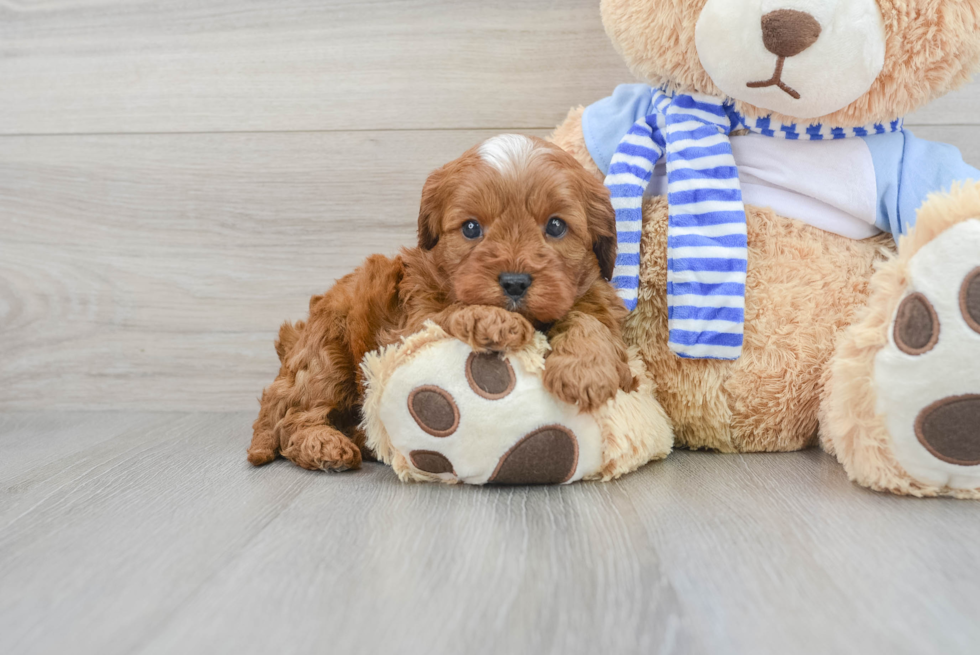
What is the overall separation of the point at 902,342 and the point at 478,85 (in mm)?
1072

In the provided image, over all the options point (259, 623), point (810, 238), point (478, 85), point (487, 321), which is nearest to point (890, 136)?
point (810, 238)

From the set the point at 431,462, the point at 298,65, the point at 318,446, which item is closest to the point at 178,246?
the point at 298,65

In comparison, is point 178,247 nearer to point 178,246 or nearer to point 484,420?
point 178,246

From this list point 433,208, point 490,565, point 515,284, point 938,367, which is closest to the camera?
point 490,565

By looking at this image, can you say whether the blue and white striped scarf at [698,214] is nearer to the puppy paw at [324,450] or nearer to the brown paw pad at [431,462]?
the brown paw pad at [431,462]

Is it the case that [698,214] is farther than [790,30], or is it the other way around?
[698,214]

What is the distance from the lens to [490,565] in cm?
82

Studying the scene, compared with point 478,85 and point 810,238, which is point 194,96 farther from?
point 810,238

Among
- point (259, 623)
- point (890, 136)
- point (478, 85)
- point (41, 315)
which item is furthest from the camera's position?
point (41, 315)

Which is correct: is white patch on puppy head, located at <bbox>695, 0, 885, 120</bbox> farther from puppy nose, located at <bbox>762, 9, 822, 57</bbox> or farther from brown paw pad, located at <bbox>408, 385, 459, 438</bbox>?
brown paw pad, located at <bbox>408, 385, 459, 438</bbox>

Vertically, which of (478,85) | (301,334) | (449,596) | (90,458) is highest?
(478,85)

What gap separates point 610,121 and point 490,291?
0.49 metres

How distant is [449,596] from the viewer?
0.75 metres

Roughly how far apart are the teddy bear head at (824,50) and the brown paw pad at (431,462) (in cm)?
73
